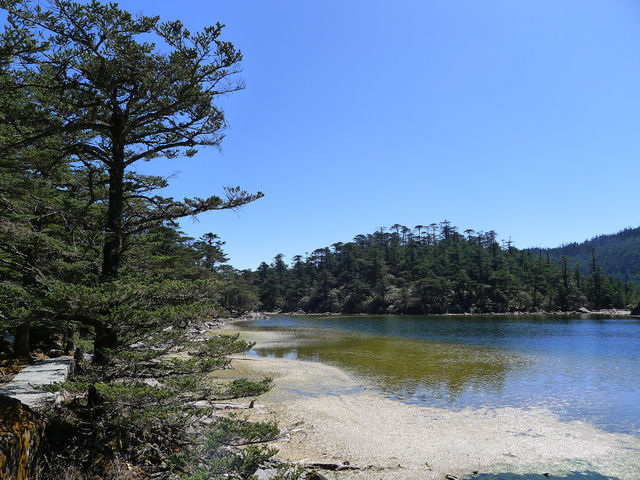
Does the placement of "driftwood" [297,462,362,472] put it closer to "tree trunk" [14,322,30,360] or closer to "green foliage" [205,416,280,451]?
"green foliage" [205,416,280,451]

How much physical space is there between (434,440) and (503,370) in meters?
12.5

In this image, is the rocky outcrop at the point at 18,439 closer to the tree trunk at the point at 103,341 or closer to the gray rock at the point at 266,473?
the tree trunk at the point at 103,341

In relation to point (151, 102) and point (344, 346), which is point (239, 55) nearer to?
point (151, 102)

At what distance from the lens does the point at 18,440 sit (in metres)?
3.90

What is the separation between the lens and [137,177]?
7.68 meters

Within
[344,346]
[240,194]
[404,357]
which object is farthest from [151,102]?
[344,346]

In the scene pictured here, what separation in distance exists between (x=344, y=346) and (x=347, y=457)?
74.1 feet

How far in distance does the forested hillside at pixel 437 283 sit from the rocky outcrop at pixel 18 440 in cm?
8358

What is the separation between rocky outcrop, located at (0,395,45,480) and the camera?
12.0 feet

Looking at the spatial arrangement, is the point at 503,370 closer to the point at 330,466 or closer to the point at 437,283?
the point at 330,466

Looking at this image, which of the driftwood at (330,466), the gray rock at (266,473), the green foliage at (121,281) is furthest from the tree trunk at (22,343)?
the driftwood at (330,466)

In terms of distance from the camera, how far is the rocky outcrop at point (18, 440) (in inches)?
144

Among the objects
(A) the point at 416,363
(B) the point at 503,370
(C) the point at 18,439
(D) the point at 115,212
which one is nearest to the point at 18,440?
(C) the point at 18,439

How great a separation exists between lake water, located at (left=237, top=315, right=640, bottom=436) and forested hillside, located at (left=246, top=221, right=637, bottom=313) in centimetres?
4655
